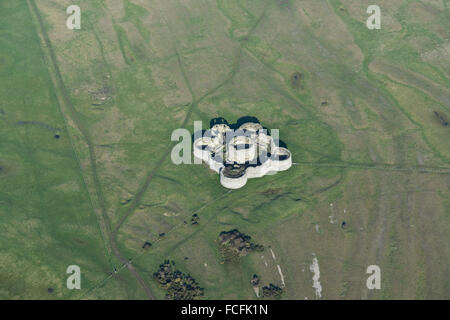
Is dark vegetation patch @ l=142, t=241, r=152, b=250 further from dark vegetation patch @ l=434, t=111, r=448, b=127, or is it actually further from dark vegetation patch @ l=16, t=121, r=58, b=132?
dark vegetation patch @ l=434, t=111, r=448, b=127

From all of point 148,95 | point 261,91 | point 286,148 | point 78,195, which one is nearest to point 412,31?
point 261,91

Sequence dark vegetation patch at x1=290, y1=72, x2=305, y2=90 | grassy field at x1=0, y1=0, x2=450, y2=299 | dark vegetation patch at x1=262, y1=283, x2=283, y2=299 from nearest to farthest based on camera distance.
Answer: dark vegetation patch at x1=262, y1=283, x2=283, y2=299 < grassy field at x1=0, y1=0, x2=450, y2=299 < dark vegetation patch at x1=290, y1=72, x2=305, y2=90

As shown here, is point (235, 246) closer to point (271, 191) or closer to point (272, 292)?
point (272, 292)

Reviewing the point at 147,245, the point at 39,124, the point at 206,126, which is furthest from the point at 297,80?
the point at 39,124

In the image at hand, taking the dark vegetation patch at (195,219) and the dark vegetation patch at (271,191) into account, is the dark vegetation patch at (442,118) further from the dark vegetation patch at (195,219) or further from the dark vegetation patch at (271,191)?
the dark vegetation patch at (195,219)

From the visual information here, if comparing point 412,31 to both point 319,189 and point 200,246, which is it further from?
point 200,246

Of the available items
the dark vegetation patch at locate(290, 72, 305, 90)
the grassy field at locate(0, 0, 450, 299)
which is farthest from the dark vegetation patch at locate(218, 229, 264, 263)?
the dark vegetation patch at locate(290, 72, 305, 90)

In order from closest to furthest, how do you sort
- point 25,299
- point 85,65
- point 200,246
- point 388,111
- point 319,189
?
point 25,299
point 200,246
point 319,189
point 388,111
point 85,65
